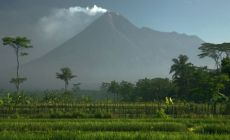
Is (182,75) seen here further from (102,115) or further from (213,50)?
(102,115)

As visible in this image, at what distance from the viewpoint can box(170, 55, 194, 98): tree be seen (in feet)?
194

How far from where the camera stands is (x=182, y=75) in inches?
2389

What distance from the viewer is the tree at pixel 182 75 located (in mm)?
59250

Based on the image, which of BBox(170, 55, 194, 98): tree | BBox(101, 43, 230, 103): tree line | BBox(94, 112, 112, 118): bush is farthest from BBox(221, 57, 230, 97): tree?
BBox(94, 112, 112, 118): bush

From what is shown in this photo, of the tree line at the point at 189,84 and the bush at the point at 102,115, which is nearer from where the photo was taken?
the bush at the point at 102,115

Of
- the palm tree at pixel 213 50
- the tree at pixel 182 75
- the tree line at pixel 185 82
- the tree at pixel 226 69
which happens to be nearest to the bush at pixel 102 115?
the tree line at pixel 185 82

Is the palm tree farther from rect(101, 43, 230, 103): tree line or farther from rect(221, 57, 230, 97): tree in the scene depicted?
rect(221, 57, 230, 97): tree

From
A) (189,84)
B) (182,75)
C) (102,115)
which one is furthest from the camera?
(182,75)

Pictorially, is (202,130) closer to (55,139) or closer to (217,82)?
(55,139)

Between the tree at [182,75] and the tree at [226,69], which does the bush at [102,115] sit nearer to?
the tree at [226,69]

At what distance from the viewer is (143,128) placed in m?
22.3

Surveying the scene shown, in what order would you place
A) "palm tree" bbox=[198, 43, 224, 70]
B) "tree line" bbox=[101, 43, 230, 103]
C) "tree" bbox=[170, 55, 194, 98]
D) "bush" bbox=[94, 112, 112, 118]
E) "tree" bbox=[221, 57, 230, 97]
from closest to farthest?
"bush" bbox=[94, 112, 112, 118]
"tree" bbox=[221, 57, 230, 97]
"tree line" bbox=[101, 43, 230, 103]
"tree" bbox=[170, 55, 194, 98]
"palm tree" bbox=[198, 43, 224, 70]

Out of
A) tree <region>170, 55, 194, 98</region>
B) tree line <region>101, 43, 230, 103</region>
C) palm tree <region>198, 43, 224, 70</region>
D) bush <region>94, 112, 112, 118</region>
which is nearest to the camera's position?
bush <region>94, 112, 112, 118</region>

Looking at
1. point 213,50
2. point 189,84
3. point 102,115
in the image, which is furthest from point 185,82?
point 102,115
